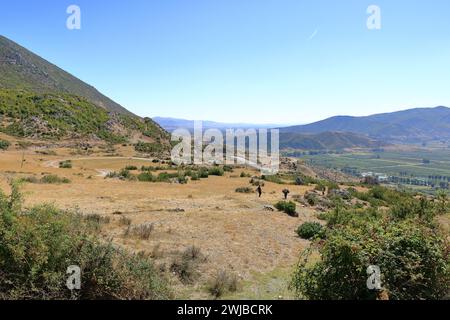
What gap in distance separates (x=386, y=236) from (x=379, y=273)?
2.49ft

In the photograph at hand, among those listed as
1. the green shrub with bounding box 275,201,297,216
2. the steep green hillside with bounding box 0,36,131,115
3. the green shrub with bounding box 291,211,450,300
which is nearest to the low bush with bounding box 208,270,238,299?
the green shrub with bounding box 291,211,450,300

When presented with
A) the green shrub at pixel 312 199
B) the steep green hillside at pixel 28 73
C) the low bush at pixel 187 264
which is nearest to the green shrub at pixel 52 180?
the green shrub at pixel 312 199

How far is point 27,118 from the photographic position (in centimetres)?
6297

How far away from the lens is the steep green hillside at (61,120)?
61125 millimetres

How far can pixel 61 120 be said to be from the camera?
67.5 m

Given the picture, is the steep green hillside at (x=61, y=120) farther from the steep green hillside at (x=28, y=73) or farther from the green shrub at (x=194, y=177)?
the green shrub at (x=194, y=177)

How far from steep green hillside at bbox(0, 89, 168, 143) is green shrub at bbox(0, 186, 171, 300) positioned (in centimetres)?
5929

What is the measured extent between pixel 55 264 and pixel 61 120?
224 ft

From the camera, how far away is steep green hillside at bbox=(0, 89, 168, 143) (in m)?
61.1

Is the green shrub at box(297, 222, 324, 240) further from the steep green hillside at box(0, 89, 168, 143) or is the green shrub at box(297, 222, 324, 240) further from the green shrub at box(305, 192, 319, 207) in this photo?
the steep green hillside at box(0, 89, 168, 143)

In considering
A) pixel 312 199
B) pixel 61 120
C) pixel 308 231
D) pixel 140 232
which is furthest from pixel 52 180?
pixel 61 120

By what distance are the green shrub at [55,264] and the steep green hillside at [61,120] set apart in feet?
195

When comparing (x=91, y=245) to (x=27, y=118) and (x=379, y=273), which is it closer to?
(x=379, y=273)

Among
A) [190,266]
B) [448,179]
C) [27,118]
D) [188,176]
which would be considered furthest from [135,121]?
[448,179]
